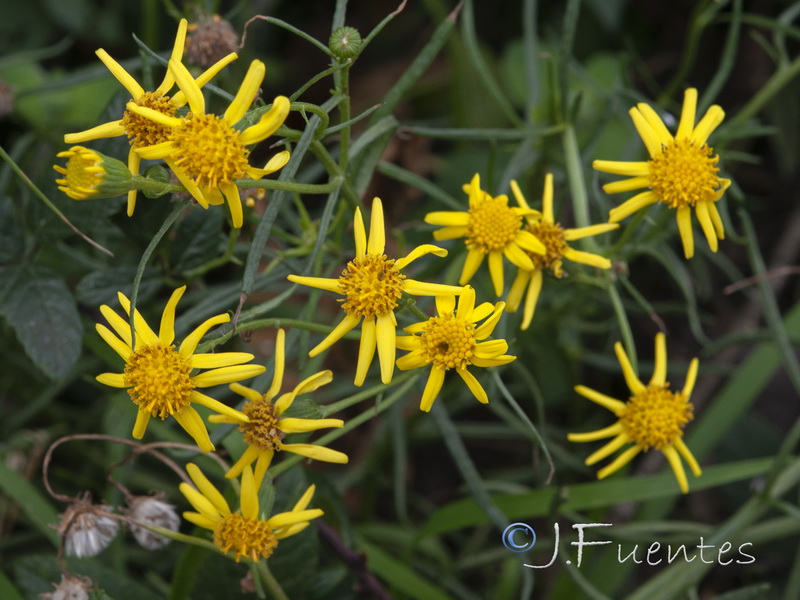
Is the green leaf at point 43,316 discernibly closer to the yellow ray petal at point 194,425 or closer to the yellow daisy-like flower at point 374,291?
the yellow ray petal at point 194,425

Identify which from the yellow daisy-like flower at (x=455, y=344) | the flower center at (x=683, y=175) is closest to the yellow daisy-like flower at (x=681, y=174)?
the flower center at (x=683, y=175)

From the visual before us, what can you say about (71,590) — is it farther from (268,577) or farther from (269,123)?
(269,123)

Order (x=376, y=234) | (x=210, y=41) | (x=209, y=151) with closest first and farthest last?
(x=209, y=151), (x=376, y=234), (x=210, y=41)

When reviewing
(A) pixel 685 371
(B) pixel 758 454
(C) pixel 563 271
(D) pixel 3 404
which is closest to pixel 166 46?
(D) pixel 3 404

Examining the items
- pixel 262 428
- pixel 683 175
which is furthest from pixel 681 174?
pixel 262 428

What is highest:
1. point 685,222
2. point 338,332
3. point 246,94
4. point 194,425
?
point 685,222

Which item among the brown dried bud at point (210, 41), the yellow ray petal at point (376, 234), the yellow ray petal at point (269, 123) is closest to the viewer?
the yellow ray petal at point (269, 123)

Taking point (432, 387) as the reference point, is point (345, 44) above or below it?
above

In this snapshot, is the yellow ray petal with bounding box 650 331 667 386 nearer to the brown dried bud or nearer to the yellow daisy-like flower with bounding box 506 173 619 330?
the yellow daisy-like flower with bounding box 506 173 619 330
